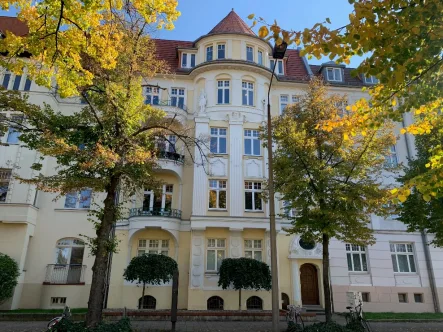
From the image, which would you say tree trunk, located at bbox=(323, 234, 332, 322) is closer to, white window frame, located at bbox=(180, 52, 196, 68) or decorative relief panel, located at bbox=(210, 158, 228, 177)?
decorative relief panel, located at bbox=(210, 158, 228, 177)

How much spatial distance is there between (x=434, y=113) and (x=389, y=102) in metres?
1.38

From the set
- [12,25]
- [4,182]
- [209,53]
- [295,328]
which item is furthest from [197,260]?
[12,25]

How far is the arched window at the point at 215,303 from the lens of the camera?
1902cm

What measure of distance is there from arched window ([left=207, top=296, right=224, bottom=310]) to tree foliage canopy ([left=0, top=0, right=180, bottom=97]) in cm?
1396

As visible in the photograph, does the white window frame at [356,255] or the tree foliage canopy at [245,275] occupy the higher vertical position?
the white window frame at [356,255]

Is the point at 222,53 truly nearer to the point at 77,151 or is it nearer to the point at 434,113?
the point at 77,151

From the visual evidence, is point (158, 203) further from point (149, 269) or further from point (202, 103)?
point (202, 103)

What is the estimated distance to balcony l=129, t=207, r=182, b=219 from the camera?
1978cm

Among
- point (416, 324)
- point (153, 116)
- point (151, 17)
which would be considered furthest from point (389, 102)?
point (416, 324)

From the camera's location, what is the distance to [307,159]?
13.6 meters

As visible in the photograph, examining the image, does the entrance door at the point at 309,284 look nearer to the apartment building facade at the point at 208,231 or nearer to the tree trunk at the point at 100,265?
the apartment building facade at the point at 208,231

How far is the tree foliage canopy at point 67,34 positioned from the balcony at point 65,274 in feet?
44.8

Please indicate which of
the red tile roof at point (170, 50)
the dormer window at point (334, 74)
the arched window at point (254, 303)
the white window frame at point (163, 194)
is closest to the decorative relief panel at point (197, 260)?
the white window frame at point (163, 194)

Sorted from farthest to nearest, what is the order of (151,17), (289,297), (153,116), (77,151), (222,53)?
(222,53) → (289,297) → (153,116) → (77,151) → (151,17)
